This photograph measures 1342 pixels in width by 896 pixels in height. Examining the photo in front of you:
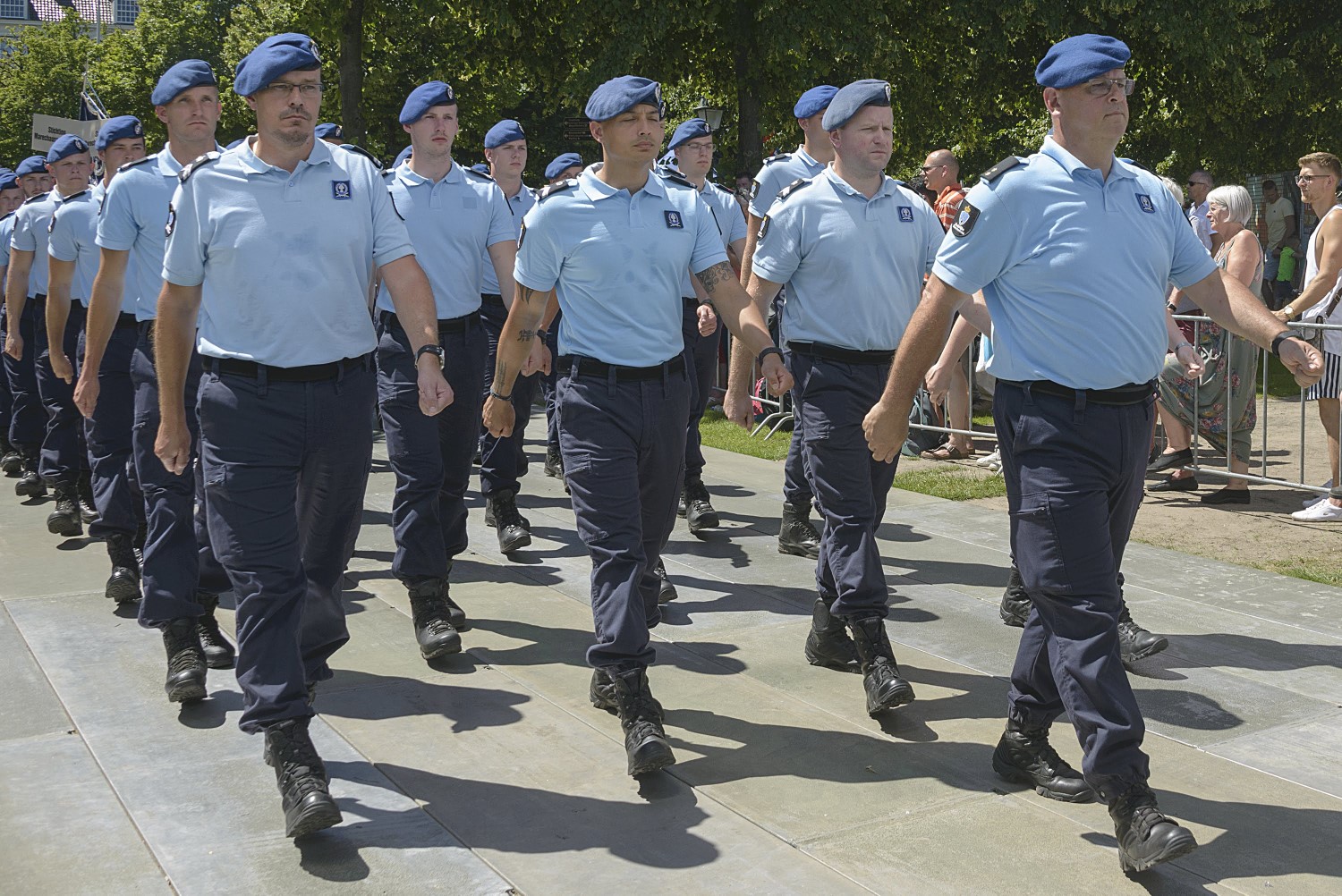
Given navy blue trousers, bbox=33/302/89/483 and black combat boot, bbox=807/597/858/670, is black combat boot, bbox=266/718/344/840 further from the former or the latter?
navy blue trousers, bbox=33/302/89/483

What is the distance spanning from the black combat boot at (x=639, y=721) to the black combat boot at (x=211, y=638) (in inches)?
73.3

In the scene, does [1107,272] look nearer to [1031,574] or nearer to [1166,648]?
[1031,574]

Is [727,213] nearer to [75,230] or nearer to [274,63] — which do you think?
[75,230]

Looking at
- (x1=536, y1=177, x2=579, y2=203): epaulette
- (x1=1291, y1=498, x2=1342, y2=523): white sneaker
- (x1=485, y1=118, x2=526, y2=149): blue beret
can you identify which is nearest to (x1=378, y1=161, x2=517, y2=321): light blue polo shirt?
(x1=536, y1=177, x2=579, y2=203): epaulette

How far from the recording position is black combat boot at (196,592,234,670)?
5902 millimetres

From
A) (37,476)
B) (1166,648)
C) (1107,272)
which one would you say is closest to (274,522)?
(1107,272)

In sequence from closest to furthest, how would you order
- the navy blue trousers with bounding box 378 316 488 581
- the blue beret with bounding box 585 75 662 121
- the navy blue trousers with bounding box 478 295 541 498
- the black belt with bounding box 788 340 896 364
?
the blue beret with bounding box 585 75 662 121 → the black belt with bounding box 788 340 896 364 → the navy blue trousers with bounding box 378 316 488 581 → the navy blue trousers with bounding box 478 295 541 498

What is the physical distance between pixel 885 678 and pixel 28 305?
7.88 meters

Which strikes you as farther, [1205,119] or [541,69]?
[1205,119]

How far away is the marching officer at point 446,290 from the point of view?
6369 mm

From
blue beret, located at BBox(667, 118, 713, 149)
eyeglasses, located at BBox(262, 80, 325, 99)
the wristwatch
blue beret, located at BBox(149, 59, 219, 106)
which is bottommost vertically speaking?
the wristwatch

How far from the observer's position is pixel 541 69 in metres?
21.9

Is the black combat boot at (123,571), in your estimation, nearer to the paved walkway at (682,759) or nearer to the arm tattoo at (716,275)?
the paved walkway at (682,759)

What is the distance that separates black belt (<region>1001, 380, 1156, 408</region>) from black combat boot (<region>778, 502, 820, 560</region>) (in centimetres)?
371
